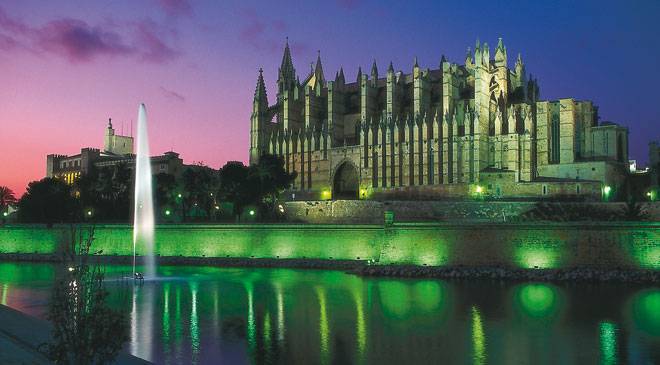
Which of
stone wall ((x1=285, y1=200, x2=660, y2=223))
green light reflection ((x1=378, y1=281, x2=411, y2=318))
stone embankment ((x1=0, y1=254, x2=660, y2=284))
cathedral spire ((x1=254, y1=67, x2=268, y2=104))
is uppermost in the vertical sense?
cathedral spire ((x1=254, y1=67, x2=268, y2=104))

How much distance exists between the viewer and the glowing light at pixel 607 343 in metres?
14.8

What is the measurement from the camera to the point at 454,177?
156 ft

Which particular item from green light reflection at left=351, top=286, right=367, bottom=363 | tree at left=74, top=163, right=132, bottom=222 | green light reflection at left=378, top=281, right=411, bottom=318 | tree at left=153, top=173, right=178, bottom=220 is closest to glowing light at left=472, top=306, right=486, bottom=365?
green light reflection at left=378, top=281, right=411, bottom=318

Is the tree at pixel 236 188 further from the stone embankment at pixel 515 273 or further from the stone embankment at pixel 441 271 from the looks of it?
the stone embankment at pixel 515 273

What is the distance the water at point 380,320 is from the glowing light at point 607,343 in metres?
0.02

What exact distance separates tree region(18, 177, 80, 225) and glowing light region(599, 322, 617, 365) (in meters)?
34.5

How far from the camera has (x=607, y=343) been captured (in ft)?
53.9

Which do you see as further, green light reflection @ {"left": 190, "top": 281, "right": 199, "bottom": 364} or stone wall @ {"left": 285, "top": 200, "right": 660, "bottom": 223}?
stone wall @ {"left": 285, "top": 200, "right": 660, "bottom": 223}

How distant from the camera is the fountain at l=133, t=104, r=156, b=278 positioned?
3119 cm

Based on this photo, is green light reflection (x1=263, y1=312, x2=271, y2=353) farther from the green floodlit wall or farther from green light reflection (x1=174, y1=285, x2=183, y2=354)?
the green floodlit wall

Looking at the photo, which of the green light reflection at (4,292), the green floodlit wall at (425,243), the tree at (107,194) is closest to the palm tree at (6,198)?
the tree at (107,194)

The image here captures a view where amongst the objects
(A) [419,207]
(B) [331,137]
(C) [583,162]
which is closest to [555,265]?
(A) [419,207]

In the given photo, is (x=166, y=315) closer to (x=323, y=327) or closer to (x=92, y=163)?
(x=323, y=327)

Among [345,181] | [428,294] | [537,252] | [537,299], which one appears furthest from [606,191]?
[428,294]
